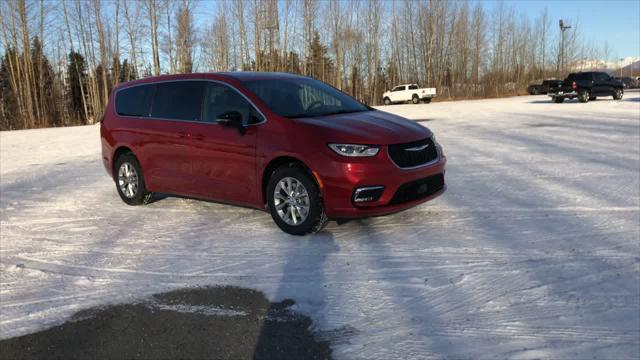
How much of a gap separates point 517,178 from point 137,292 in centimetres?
583

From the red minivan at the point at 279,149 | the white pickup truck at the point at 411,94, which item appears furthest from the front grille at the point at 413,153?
the white pickup truck at the point at 411,94

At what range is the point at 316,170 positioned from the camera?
16.7 ft

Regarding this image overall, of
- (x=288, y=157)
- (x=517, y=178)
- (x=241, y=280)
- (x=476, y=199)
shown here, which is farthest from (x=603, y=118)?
(x=241, y=280)

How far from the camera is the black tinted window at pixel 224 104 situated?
18.5 feet

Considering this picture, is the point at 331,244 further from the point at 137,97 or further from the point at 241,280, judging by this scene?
the point at 137,97

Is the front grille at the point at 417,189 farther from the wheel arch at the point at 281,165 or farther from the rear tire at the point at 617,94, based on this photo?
the rear tire at the point at 617,94

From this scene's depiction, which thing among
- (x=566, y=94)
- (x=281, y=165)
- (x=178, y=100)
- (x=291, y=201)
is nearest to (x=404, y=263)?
(x=291, y=201)

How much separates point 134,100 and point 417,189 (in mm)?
4202

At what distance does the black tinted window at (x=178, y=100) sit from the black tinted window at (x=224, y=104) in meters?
0.15

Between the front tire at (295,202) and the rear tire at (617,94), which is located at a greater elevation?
the rear tire at (617,94)

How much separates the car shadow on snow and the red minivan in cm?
157

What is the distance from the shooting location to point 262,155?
5.45 meters

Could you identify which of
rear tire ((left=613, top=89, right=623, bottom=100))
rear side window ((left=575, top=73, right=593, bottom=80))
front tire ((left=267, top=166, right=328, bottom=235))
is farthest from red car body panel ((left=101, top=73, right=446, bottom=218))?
rear tire ((left=613, top=89, right=623, bottom=100))

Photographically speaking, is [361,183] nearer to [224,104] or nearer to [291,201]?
[291,201]
